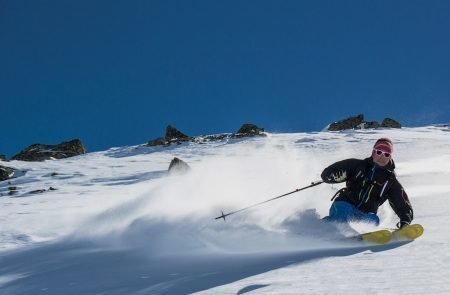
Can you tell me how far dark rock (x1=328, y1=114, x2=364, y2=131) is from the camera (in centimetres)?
5088

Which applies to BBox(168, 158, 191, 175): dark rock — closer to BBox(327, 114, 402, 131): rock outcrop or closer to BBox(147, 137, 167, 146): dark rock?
BBox(147, 137, 167, 146): dark rock

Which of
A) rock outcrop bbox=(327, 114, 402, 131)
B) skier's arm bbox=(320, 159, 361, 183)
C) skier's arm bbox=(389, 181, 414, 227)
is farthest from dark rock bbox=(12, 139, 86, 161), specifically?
skier's arm bbox=(389, 181, 414, 227)

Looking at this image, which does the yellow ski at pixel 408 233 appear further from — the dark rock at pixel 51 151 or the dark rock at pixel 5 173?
the dark rock at pixel 51 151

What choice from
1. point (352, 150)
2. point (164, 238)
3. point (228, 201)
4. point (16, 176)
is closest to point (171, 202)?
point (228, 201)

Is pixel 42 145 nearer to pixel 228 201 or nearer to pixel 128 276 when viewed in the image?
pixel 228 201

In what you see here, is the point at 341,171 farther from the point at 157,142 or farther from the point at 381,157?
the point at 157,142

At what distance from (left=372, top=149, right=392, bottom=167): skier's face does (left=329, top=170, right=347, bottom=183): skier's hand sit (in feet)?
1.65

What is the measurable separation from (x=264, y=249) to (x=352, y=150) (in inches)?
927

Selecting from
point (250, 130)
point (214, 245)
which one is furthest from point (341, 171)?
point (250, 130)

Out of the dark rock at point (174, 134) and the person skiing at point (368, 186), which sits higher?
the dark rock at point (174, 134)

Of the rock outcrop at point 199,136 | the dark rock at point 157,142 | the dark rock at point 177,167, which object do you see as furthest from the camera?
the rock outcrop at point 199,136

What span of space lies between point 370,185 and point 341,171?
459 mm

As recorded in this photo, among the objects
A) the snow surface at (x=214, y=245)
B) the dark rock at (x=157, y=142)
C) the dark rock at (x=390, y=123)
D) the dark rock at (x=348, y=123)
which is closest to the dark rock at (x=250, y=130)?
the dark rock at (x=157, y=142)

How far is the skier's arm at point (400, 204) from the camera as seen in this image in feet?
22.2
